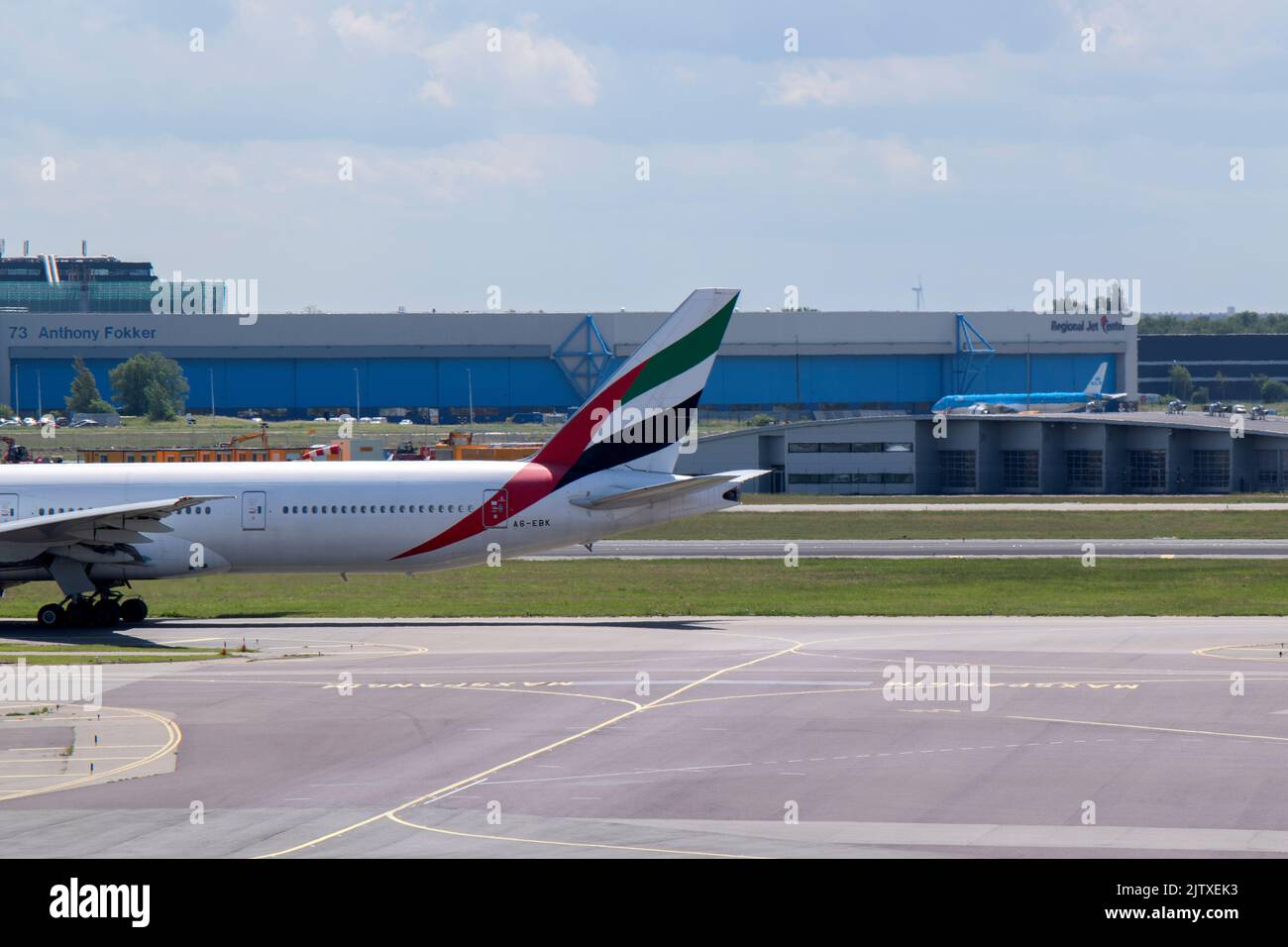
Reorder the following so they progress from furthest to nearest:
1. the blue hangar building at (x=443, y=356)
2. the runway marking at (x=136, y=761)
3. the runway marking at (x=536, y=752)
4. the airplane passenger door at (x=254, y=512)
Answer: the blue hangar building at (x=443, y=356) → the airplane passenger door at (x=254, y=512) → the runway marking at (x=136, y=761) → the runway marking at (x=536, y=752)

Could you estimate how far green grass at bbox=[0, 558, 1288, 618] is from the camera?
51344 millimetres

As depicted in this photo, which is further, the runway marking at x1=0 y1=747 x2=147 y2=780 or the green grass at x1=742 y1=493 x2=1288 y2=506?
the green grass at x1=742 y1=493 x2=1288 y2=506

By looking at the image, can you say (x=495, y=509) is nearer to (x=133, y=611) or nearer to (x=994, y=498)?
(x=133, y=611)

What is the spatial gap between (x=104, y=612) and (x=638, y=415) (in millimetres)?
17968

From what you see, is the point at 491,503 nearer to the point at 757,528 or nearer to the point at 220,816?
the point at 220,816

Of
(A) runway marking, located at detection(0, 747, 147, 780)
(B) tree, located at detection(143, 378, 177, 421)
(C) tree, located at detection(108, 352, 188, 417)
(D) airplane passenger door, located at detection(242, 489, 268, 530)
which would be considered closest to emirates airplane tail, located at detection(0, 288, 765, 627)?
(D) airplane passenger door, located at detection(242, 489, 268, 530)

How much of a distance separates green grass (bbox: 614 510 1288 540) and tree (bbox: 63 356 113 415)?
109 metres

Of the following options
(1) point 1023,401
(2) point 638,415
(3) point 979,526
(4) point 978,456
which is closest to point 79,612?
(2) point 638,415

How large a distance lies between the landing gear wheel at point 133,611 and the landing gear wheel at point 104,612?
46 cm

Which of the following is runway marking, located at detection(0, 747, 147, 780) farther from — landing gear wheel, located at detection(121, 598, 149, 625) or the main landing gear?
landing gear wheel, located at detection(121, 598, 149, 625)

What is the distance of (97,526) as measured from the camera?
4672 centimetres

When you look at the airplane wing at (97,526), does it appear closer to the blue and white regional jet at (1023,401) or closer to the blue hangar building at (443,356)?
the blue and white regional jet at (1023,401)

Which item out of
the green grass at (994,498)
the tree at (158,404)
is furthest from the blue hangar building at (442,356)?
the green grass at (994,498)

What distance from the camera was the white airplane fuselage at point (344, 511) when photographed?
49.3m
